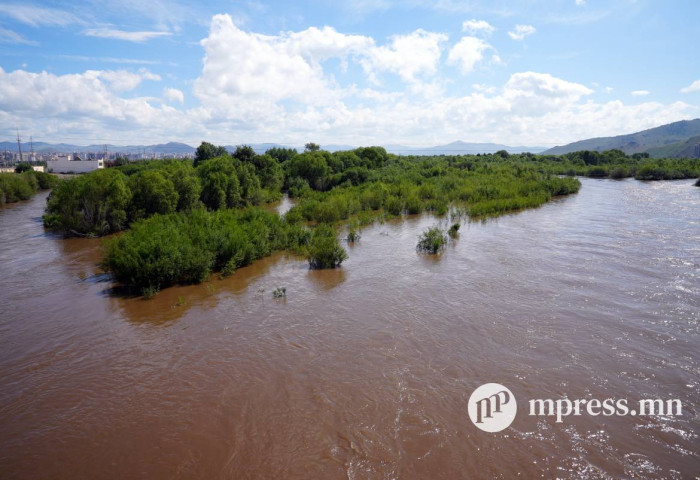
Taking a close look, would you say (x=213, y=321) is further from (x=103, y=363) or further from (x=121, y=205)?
(x=121, y=205)

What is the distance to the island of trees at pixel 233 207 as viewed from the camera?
1271cm

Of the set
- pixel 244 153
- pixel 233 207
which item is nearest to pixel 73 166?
pixel 244 153

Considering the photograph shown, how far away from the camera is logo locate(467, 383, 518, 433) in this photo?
6363mm

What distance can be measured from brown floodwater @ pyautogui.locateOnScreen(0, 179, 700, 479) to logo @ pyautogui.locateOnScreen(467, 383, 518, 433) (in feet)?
0.51

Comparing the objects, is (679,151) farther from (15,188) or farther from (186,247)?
(15,188)

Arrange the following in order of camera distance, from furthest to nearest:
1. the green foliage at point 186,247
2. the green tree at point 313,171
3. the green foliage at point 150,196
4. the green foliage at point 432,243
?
the green tree at point 313,171 < the green foliage at point 150,196 < the green foliage at point 432,243 < the green foliage at point 186,247

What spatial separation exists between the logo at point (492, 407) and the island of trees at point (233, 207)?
26.7 ft

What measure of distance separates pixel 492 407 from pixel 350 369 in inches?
105

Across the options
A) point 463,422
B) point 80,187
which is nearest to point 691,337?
point 463,422

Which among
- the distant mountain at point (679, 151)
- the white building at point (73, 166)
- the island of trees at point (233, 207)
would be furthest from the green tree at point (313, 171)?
the distant mountain at point (679, 151)

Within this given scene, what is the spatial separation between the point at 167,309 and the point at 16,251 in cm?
1221

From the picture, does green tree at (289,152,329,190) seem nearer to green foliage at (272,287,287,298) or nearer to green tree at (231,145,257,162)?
green tree at (231,145,257,162)

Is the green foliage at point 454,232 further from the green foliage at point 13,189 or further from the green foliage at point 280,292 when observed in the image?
the green foliage at point 13,189

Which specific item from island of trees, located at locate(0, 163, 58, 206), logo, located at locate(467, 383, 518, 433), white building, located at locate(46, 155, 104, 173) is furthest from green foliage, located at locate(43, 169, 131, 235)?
white building, located at locate(46, 155, 104, 173)
